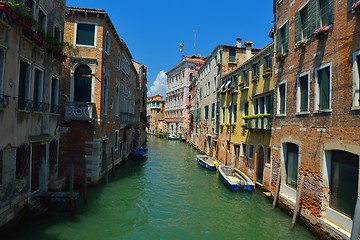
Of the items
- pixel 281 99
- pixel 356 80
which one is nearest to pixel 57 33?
pixel 281 99

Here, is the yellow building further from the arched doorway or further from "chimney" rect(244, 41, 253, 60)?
"chimney" rect(244, 41, 253, 60)

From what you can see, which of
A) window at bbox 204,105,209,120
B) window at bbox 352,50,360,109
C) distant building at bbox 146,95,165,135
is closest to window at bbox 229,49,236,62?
window at bbox 204,105,209,120

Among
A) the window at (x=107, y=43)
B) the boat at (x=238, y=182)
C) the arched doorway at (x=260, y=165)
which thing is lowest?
the boat at (x=238, y=182)

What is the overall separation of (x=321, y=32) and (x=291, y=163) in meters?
4.51

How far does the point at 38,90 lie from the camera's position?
9.00 meters

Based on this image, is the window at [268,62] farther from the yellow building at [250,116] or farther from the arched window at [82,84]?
the arched window at [82,84]

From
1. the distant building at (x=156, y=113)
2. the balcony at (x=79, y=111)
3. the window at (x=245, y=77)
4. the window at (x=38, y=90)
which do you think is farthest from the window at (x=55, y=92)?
the distant building at (x=156, y=113)

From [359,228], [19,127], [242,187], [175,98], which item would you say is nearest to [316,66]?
[359,228]

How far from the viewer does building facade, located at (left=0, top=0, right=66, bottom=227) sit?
680 cm

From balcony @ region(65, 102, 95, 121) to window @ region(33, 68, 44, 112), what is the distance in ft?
8.13

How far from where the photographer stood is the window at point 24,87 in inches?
309

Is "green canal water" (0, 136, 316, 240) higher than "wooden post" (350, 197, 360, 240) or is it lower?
lower

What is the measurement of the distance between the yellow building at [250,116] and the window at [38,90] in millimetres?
8761

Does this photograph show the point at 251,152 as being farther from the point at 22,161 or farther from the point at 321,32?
the point at 22,161
